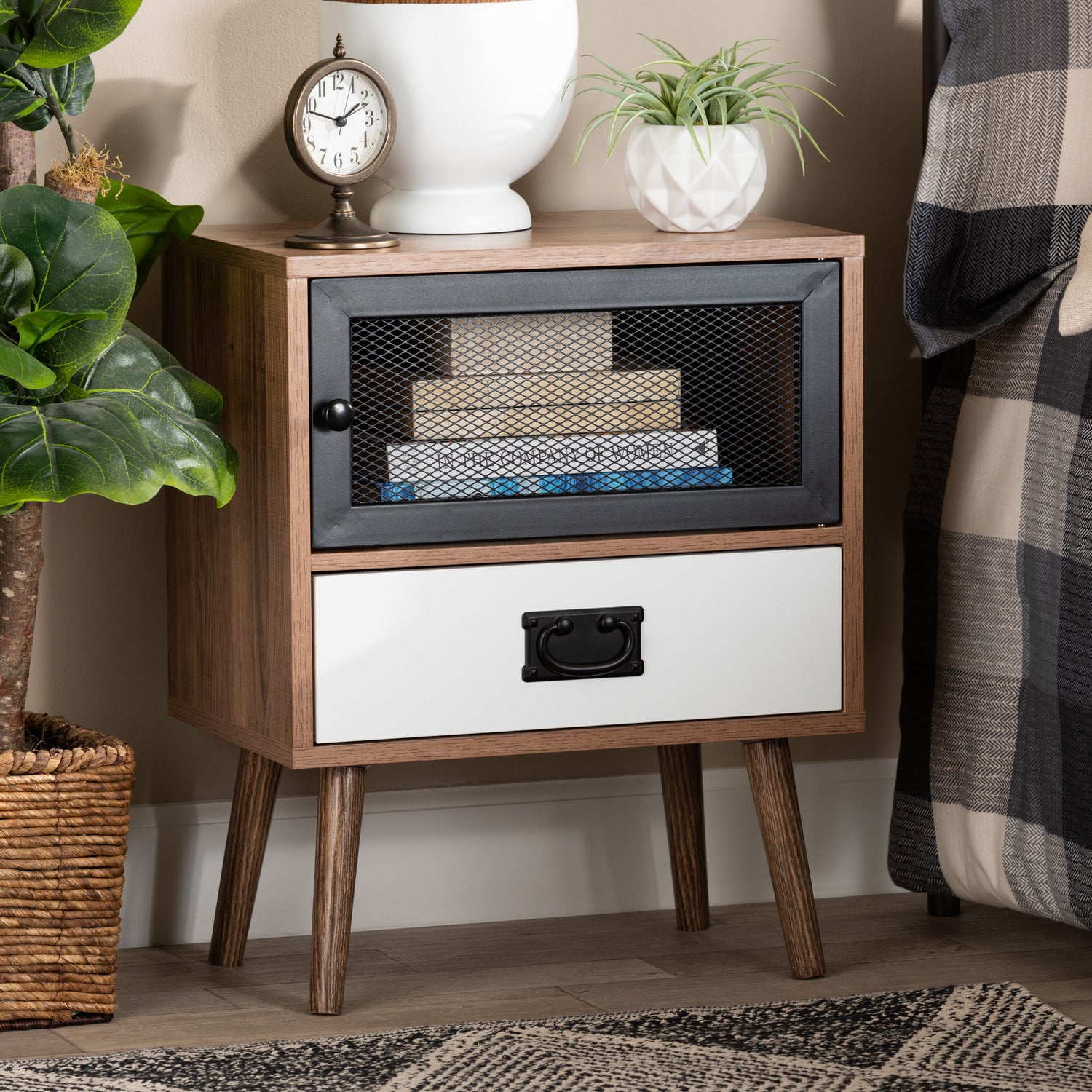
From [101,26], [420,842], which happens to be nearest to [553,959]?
[420,842]

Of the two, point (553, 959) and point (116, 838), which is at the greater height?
point (116, 838)

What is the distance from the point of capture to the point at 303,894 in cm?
196

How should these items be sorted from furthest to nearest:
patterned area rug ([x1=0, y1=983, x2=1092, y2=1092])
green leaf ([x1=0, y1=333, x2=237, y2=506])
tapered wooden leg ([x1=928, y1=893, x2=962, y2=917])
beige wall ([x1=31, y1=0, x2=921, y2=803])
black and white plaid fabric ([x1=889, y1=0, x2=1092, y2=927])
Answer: tapered wooden leg ([x1=928, y1=893, x2=962, y2=917]) < beige wall ([x1=31, y1=0, x2=921, y2=803]) < black and white plaid fabric ([x1=889, y1=0, x2=1092, y2=927]) < patterned area rug ([x1=0, y1=983, x2=1092, y2=1092]) < green leaf ([x1=0, y1=333, x2=237, y2=506])

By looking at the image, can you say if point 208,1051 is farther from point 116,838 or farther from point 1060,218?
point 1060,218

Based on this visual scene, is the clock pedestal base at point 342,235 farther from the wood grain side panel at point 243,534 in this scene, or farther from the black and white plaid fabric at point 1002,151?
the black and white plaid fabric at point 1002,151

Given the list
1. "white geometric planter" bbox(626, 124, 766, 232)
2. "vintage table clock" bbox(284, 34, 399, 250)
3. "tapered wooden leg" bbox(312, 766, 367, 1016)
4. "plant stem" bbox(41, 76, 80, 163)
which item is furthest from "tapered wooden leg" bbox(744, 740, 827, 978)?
"plant stem" bbox(41, 76, 80, 163)

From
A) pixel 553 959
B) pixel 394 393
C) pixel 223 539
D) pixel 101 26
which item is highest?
pixel 101 26

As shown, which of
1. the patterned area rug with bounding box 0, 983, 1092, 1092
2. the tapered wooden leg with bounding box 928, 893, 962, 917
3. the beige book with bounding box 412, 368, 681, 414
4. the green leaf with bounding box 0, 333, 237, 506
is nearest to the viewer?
the green leaf with bounding box 0, 333, 237, 506

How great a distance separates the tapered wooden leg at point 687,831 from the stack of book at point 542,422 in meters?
0.38

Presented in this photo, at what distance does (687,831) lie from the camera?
1.94 meters

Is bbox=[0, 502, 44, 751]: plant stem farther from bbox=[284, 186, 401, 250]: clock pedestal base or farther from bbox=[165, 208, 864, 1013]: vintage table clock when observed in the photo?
bbox=[284, 186, 401, 250]: clock pedestal base

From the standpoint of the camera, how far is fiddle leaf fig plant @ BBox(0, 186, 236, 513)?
142 cm

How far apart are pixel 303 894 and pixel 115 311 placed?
28.8 inches

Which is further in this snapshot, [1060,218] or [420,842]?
[420,842]
